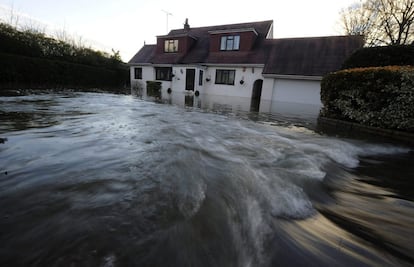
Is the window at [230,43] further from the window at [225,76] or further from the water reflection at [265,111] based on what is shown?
the water reflection at [265,111]

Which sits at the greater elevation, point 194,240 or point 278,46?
point 278,46

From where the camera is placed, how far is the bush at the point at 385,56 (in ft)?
20.1

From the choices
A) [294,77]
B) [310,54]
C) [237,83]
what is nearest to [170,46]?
[237,83]

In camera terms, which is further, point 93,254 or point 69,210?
point 69,210

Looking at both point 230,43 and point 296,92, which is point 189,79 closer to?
point 230,43

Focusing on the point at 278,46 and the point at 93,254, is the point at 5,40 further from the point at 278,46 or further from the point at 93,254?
the point at 278,46

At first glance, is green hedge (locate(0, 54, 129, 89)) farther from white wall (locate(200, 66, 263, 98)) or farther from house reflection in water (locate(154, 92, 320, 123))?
white wall (locate(200, 66, 263, 98))

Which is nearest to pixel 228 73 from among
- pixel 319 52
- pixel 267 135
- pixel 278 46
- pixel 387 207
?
pixel 278 46

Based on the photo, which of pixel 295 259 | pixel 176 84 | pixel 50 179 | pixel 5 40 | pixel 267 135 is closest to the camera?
pixel 295 259

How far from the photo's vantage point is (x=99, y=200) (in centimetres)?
165

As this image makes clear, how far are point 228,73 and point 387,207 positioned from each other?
50.4ft

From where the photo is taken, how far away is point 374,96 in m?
4.94

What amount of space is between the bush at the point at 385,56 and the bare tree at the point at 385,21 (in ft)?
48.0

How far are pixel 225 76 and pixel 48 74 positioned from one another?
12435mm
